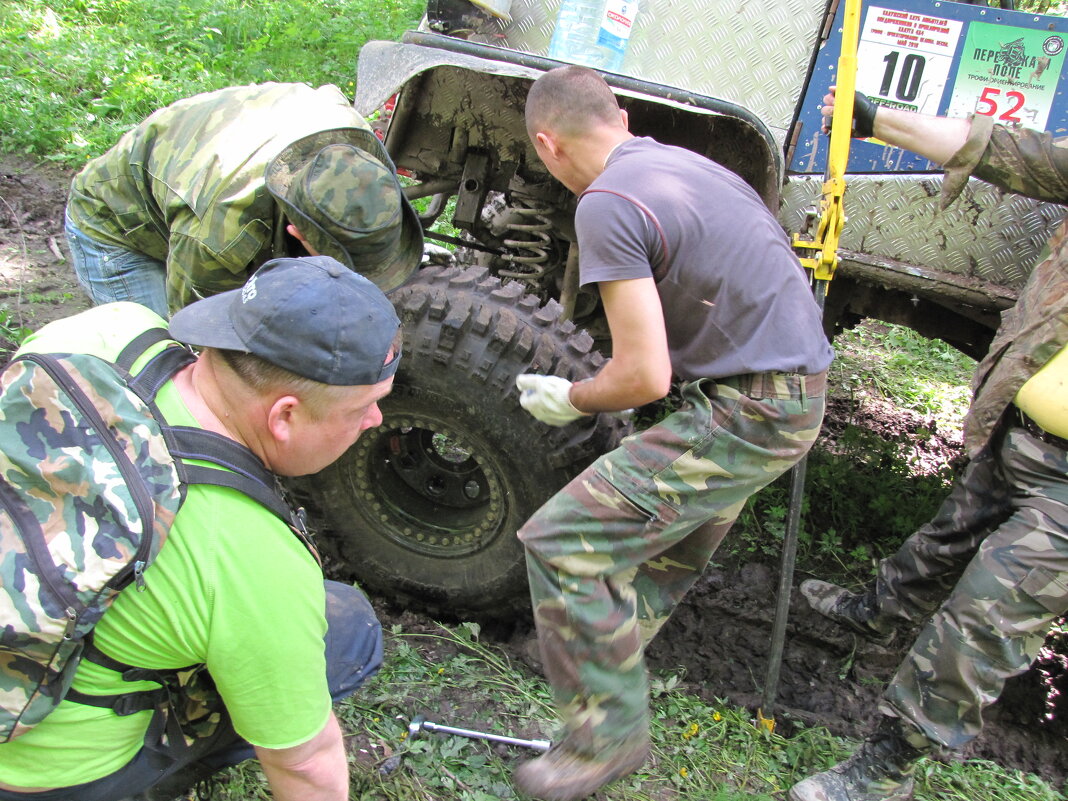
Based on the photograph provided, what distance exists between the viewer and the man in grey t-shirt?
2207 mm

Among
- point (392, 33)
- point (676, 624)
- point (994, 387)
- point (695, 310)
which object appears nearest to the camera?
point (695, 310)

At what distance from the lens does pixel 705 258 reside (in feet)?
7.24

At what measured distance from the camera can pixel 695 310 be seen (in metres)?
Answer: 2.26

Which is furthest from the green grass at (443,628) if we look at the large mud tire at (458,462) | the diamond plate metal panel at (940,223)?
the diamond plate metal panel at (940,223)

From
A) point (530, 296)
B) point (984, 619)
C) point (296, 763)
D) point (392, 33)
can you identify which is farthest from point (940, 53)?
point (392, 33)

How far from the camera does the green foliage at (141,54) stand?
585cm

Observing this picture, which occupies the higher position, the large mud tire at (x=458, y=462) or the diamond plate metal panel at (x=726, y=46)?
the diamond plate metal panel at (x=726, y=46)

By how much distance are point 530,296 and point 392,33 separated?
4780 mm

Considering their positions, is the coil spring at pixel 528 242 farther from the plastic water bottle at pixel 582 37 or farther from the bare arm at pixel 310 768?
the bare arm at pixel 310 768

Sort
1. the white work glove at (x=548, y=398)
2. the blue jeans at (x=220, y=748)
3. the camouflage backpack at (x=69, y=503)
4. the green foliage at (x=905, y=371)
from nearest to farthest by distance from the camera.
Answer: the camouflage backpack at (x=69, y=503) < the blue jeans at (x=220, y=748) < the white work glove at (x=548, y=398) < the green foliage at (x=905, y=371)

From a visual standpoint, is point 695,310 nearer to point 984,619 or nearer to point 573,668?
point 573,668

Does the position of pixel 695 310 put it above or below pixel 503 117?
Answer: below

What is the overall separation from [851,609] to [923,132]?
176 centimetres

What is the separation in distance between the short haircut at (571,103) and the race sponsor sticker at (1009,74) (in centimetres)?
128
